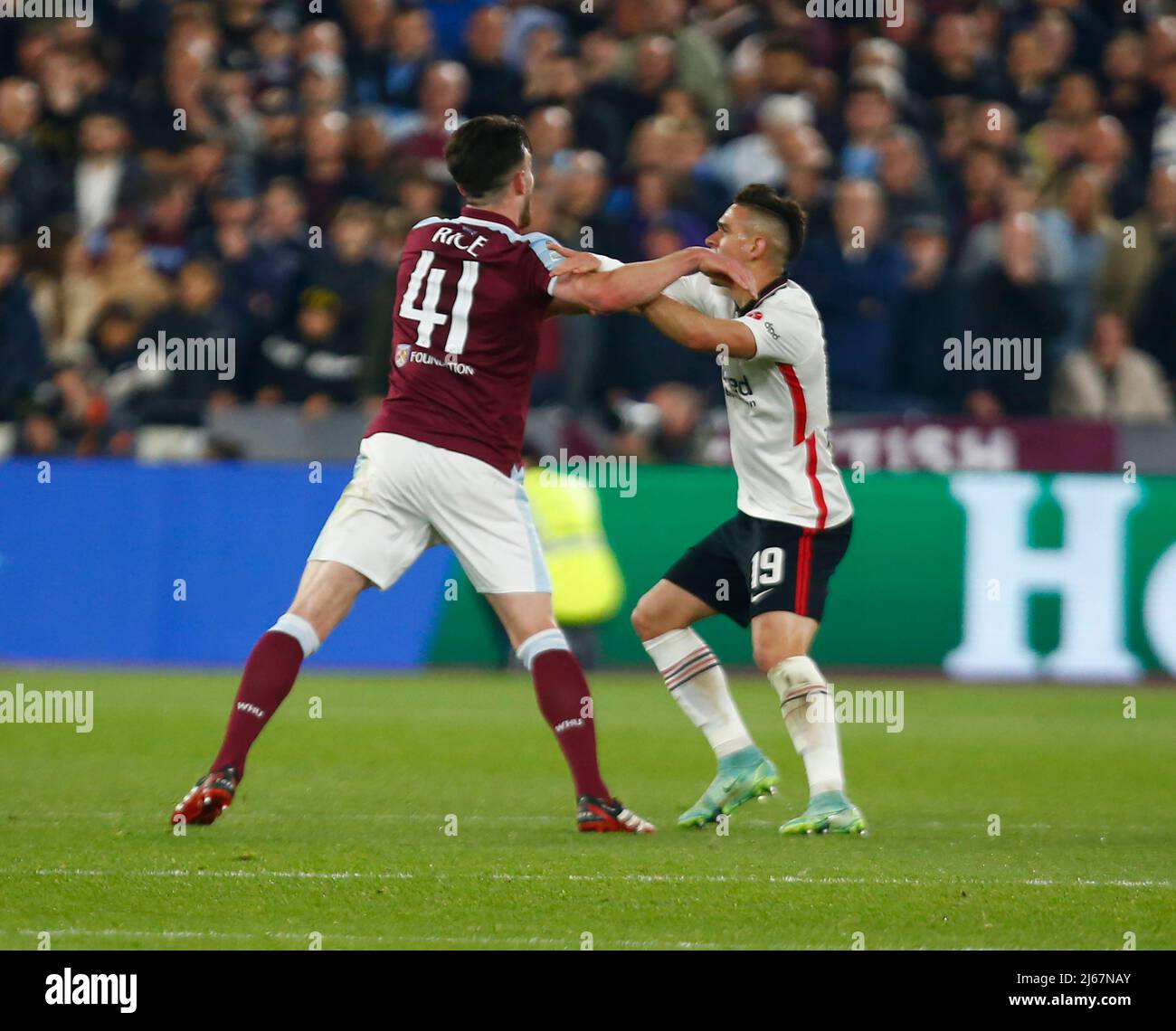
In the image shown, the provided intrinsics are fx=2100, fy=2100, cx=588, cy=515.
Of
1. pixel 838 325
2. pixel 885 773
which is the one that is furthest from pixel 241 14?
pixel 885 773

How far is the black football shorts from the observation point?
7.15 metres

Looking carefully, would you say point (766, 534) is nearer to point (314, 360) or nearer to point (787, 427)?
point (787, 427)

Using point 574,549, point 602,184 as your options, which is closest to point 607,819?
point 574,549

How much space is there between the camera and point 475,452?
274 inches

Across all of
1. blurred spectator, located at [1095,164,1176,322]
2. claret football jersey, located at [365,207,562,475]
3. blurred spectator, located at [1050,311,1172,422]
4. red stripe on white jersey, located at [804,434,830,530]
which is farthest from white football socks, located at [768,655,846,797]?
blurred spectator, located at [1095,164,1176,322]

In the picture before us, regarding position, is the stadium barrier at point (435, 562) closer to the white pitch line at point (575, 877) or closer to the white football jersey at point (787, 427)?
the white football jersey at point (787, 427)

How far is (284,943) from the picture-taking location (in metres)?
4.93

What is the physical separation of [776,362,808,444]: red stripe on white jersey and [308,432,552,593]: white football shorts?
3.36 ft

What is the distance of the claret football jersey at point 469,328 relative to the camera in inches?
273

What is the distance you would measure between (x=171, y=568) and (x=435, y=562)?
169 centimetres

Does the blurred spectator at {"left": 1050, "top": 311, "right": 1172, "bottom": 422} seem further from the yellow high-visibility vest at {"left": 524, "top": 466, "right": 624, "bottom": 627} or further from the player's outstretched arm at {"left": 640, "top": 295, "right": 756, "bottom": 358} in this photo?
the player's outstretched arm at {"left": 640, "top": 295, "right": 756, "bottom": 358}

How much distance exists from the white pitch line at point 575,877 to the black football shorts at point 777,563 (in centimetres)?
131

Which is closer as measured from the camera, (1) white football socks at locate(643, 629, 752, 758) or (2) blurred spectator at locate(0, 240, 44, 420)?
(1) white football socks at locate(643, 629, 752, 758)
